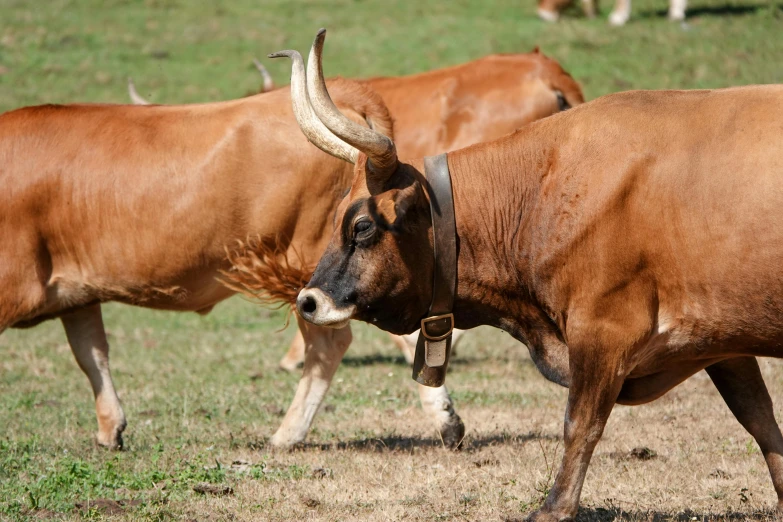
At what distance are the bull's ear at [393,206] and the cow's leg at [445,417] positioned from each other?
2.13m

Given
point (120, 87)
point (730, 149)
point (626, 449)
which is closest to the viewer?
point (730, 149)

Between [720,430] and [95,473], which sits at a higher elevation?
[95,473]

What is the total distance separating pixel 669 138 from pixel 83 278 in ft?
12.8

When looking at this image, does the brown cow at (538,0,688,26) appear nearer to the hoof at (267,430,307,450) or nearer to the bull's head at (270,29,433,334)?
the hoof at (267,430,307,450)

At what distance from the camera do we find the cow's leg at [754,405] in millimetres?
5043

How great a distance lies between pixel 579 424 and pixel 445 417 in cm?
215

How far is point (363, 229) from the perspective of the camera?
15.5 feet

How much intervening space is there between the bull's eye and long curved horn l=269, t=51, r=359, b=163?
366 millimetres

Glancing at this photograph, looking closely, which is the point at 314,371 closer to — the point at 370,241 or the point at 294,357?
the point at 370,241

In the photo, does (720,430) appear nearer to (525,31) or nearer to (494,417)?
(494,417)

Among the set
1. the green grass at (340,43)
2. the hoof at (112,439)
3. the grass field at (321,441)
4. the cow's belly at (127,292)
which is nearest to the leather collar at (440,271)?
the grass field at (321,441)

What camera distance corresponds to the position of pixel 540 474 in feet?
18.9

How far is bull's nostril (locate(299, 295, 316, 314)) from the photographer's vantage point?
4.69m

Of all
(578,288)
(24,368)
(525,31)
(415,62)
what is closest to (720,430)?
(578,288)
